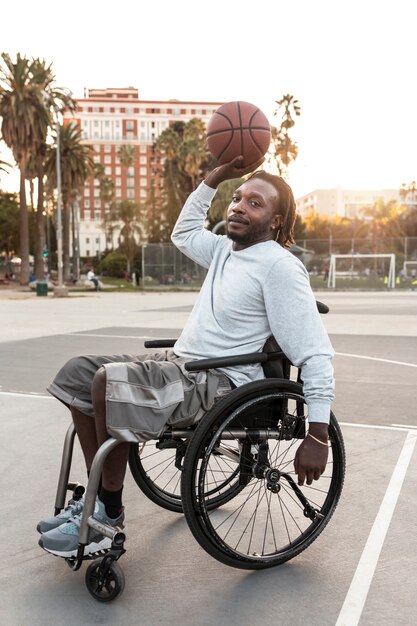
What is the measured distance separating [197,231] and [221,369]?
2.89 feet

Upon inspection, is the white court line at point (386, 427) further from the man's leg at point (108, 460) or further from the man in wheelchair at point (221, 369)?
the man's leg at point (108, 460)

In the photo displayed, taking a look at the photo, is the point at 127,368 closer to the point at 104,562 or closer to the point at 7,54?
the point at 104,562

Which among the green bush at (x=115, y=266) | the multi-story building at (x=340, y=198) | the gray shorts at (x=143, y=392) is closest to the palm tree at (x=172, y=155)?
the green bush at (x=115, y=266)

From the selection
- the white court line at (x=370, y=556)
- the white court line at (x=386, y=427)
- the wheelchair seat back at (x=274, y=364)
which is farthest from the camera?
the white court line at (x=386, y=427)

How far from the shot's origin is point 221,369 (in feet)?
9.06

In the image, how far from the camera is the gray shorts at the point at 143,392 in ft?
8.05

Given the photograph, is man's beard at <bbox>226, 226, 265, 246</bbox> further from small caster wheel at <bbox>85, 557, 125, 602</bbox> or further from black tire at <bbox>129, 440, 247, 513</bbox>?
small caster wheel at <bbox>85, 557, 125, 602</bbox>

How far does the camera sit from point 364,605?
245cm

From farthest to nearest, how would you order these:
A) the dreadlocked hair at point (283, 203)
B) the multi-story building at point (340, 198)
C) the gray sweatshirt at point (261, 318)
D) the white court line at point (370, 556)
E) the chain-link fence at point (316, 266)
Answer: the multi-story building at point (340, 198) → the chain-link fence at point (316, 266) → the dreadlocked hair at point (283, 203) → the gray sweatshirt at point (261, 318) → the white court line at point (370, 556)

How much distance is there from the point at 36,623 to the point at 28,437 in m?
2.62

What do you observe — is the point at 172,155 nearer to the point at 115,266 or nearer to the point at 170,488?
the point at 115,266

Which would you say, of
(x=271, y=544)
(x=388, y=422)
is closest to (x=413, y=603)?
(x=271, y=544)

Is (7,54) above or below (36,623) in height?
above

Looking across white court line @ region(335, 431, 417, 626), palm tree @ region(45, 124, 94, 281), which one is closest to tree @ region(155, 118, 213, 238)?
palm tree @ region(45, 124, 94, 281)
